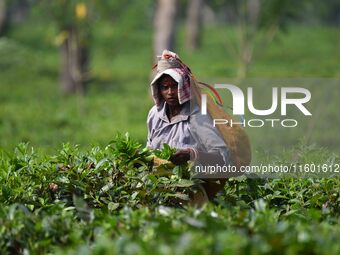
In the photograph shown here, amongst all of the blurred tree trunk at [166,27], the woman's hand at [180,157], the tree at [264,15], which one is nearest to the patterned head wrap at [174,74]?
the woman's hand at [180,157]

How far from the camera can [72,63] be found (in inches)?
846

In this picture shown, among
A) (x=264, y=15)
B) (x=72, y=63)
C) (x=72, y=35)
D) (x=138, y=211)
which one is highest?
(x=264, y=15)

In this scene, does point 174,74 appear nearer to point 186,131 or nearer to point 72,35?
point 186,131

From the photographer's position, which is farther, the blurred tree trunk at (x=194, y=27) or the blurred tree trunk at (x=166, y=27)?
the blurred tree trunk at (x=194, y=27)

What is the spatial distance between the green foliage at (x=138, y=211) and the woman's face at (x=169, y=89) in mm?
380

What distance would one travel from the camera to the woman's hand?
18.8 feet

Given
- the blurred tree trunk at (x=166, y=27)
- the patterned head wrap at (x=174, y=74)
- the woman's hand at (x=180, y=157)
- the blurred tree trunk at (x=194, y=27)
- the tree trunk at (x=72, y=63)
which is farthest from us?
the blurred tree trunk at (x=194, y=27)

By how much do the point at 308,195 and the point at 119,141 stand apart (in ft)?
3.84

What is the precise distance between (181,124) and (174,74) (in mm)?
305

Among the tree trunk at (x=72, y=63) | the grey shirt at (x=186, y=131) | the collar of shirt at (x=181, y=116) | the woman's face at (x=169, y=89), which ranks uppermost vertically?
the woman's face at (x=169, y=89)

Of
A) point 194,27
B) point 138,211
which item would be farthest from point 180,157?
point 194,27

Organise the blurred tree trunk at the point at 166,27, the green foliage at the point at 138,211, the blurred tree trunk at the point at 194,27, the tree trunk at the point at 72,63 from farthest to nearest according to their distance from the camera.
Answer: the blurred tree trunk at the point at 194,27
the tree trunk at the point at 72,63
the blurred tree trunk at the point at 166,27
the green foliage at the point at 138,211

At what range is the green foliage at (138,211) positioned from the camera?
3736 millimetres

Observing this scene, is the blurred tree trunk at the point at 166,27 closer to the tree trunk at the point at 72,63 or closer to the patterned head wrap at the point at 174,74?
the tree trunk at the point at 72,63
